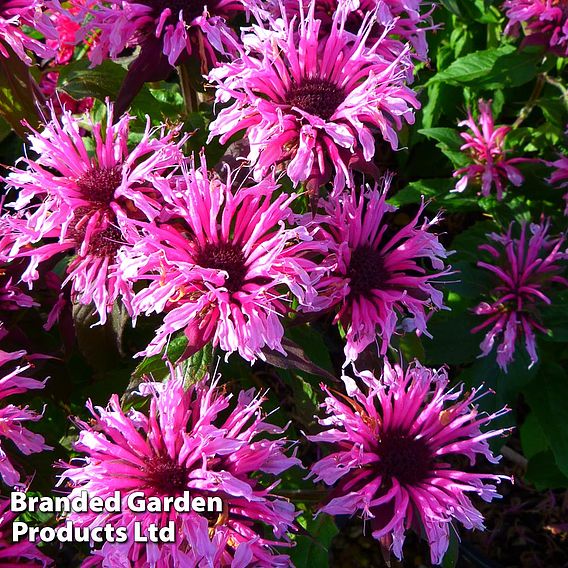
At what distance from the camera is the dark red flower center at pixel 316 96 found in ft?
2.75

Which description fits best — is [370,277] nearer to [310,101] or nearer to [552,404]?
[310,101]

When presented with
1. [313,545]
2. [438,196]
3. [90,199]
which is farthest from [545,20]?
[313,545]

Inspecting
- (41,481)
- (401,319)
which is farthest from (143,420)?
(401,319)

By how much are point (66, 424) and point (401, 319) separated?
2.13 feet

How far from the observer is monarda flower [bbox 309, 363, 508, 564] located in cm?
82

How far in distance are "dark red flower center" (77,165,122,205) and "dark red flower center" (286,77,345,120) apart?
9.3 inches

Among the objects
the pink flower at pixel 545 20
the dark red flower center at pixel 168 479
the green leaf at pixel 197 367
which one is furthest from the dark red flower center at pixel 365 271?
the pink flower at pixel 545 20

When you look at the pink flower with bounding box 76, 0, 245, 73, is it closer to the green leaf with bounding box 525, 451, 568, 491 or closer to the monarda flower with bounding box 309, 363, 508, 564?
the monarda flower with bounding box 309, 363, 508, 564

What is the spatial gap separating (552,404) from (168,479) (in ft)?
2.69

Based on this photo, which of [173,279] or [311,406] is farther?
[311,406]

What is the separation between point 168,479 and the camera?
2.56 feet

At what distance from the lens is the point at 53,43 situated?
153 centimetres

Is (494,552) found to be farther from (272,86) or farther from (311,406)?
(272,86)

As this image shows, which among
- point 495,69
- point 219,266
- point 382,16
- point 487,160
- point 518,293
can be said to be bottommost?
point 219,266
